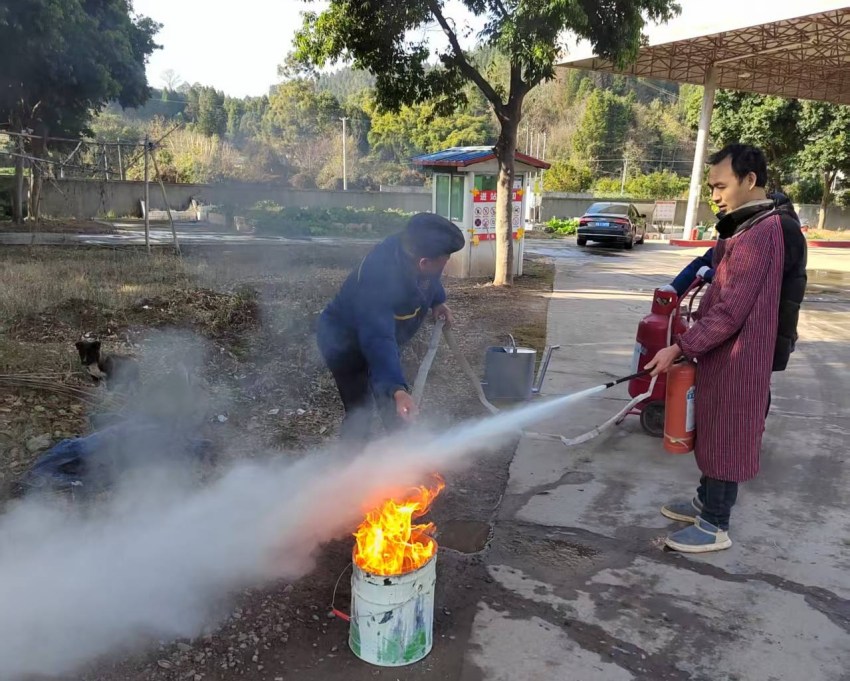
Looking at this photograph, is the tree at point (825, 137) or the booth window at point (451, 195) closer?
the booth window at point (451, 195)

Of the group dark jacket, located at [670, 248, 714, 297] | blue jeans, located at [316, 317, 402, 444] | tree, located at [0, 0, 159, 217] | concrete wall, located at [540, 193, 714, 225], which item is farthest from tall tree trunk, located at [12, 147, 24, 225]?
concrete wall, located at [540, 193, 714, 225]

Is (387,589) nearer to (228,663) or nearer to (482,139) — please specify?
(228,663)

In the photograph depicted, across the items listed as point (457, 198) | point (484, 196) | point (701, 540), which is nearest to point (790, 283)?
point (701, 540)

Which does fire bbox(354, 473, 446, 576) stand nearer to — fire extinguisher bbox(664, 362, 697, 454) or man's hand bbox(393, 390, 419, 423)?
man's hand bbox(393, 390, 419, 423)

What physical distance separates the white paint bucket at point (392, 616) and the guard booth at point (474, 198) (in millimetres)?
9979

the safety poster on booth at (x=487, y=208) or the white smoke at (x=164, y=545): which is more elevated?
the safety poster on booth at (x=487, y=208)

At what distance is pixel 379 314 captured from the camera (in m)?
2.75

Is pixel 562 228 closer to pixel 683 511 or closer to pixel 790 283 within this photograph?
pixel 683 511

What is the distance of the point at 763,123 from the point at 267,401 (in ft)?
96.7

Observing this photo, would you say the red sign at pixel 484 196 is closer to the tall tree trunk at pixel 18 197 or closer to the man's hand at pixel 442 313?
the man's hand at pixel 442 313

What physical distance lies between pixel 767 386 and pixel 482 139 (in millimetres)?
47316

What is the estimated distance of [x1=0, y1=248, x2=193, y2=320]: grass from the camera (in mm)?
6629

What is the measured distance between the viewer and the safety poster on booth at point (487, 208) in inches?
467

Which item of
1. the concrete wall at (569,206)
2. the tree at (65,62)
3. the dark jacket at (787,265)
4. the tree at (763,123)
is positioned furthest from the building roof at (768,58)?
the dark jacket at (787,265)
